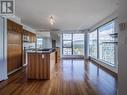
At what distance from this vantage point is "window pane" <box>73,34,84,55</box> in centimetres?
1247

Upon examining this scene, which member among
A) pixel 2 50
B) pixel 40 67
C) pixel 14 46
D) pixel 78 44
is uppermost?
pixel 78 44

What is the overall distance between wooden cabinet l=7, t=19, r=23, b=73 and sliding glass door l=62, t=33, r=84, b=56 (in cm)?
601

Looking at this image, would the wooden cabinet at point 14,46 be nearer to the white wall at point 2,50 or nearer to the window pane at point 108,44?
the white wall at point 2,50

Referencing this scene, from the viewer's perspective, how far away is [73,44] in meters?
12.6

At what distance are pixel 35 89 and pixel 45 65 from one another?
1310mm

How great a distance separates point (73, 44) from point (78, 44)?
47cm

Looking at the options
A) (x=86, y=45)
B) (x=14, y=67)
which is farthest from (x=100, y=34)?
(x=14, y=67)

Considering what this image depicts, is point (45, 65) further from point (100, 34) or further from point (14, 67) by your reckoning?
point (100, 34)

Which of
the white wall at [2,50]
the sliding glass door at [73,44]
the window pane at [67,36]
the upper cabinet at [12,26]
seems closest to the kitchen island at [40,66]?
the white wall at [2,50]

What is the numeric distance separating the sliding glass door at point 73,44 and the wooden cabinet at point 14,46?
6.01 meters

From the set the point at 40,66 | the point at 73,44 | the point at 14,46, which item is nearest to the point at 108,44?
the point at 40,66

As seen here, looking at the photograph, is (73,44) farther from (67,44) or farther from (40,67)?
(40,67)

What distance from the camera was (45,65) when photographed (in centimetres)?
491

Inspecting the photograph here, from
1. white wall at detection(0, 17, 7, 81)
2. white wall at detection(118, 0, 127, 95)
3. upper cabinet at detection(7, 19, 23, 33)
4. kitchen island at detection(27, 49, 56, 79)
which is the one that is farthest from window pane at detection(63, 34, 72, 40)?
white wall at detection(118, 0, 127, 95)
